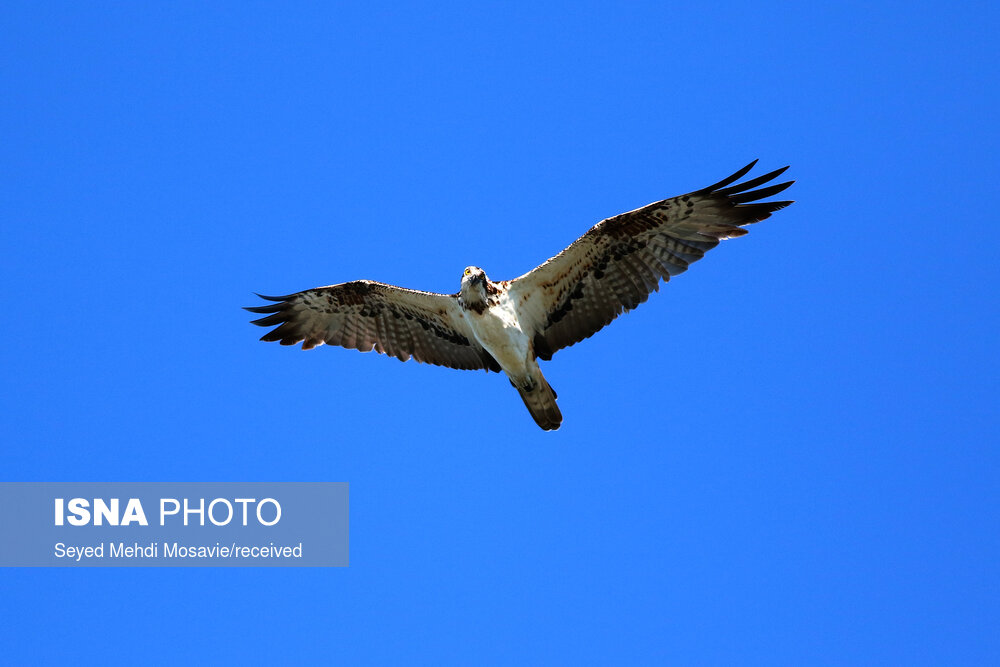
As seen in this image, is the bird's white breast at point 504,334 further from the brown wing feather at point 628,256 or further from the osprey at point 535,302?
the brown wing feather at point 628,256

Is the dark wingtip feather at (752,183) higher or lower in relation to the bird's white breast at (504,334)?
higher

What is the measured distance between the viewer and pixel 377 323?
16.5 meters

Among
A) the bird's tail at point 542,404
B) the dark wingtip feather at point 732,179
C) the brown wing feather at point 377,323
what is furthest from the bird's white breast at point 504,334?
the dark wingtip feather at point 732,179

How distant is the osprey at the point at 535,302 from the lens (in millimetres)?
14883

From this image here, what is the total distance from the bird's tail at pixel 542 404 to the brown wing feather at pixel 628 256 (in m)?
0.66

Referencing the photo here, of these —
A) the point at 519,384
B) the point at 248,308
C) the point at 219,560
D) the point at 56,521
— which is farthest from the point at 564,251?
the point at 56,521

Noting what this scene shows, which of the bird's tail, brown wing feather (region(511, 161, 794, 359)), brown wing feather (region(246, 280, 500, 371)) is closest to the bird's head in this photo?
brown wing feather (region(511, 161, 794, 359))

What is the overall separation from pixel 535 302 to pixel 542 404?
130cm

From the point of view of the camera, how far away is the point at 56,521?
1686cm

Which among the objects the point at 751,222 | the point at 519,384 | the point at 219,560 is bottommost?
the point at 219,560

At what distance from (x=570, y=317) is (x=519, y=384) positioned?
1.08 meters

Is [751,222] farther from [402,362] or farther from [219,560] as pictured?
[219,560]

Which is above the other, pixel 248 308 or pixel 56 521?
pixel 248 308

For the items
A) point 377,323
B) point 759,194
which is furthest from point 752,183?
point 377,323
